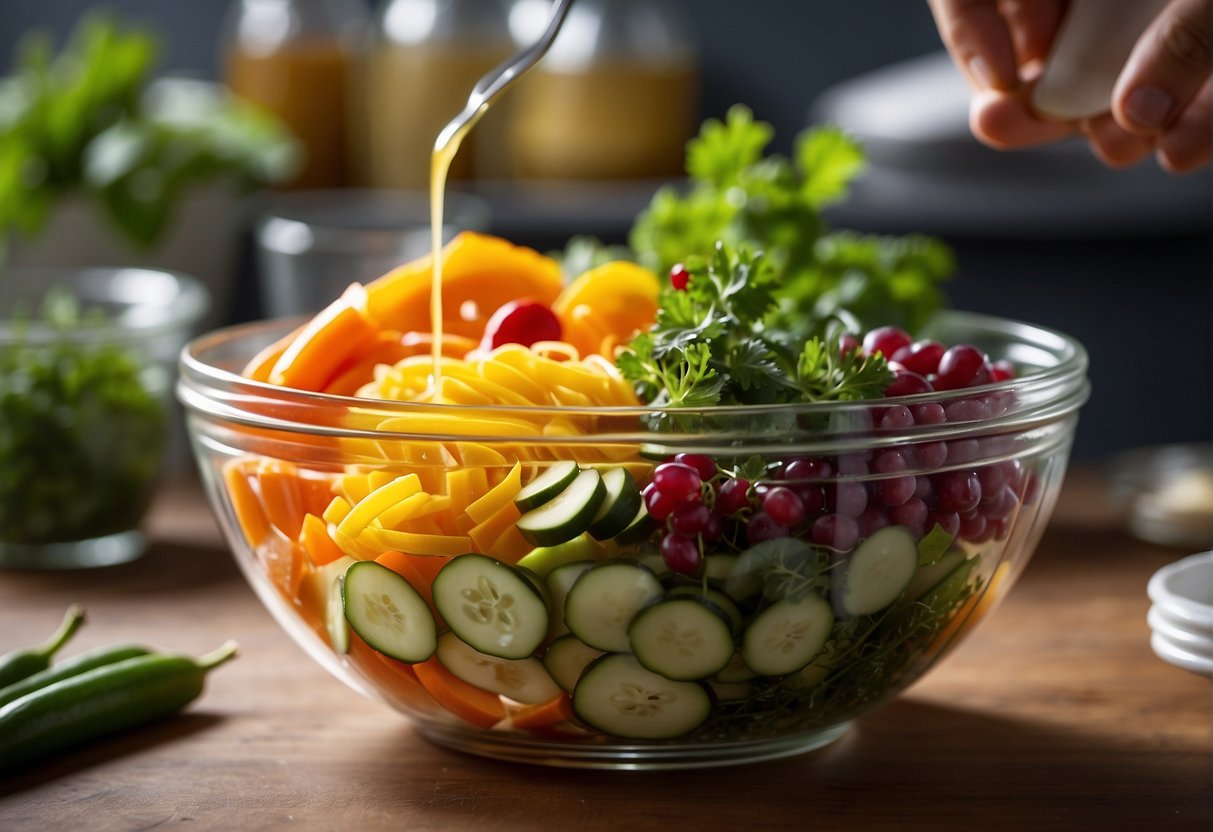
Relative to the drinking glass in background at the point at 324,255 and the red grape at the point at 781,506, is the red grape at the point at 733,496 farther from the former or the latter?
the drinking glass in background at the point at 324,255

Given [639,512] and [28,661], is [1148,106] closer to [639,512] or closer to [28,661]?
[639,512]

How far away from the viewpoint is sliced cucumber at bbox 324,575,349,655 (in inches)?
33.4

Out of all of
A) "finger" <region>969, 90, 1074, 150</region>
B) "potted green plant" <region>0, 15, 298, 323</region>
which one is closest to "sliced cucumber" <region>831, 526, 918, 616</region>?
"finger" <region>969, 90, 1074, 150</region>

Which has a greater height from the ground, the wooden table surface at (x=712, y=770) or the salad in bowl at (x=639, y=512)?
the salad in bowl at (x=639, y=512)

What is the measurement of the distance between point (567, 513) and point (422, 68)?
1687 mm

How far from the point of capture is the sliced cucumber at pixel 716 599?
0.78 m

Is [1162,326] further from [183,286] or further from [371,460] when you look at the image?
[371,460]

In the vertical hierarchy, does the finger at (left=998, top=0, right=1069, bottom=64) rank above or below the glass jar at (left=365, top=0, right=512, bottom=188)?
above

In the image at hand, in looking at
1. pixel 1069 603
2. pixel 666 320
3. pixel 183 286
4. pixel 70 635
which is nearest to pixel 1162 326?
pixel 1069 603

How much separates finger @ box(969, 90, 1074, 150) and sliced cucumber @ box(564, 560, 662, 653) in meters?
0.53

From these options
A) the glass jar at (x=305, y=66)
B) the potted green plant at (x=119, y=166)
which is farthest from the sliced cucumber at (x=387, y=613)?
the glass jar at (x=305, y=66)

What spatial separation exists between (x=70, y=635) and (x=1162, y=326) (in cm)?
201

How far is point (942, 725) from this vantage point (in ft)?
3.21

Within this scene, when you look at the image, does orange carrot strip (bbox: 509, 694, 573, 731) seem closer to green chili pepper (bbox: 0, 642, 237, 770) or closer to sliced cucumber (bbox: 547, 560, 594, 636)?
sliced cucumber (bbox: 547, 560, 594, 636)
